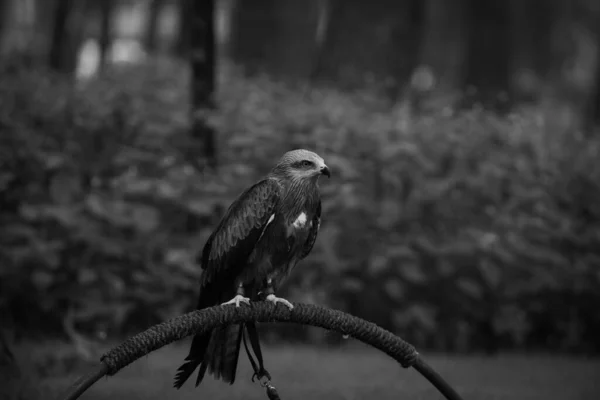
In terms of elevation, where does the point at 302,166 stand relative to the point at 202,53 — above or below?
below

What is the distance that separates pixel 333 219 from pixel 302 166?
162 inches

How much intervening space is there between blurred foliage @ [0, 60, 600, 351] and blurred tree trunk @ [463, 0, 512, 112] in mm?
7700

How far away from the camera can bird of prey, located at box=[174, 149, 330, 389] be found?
13.5ft

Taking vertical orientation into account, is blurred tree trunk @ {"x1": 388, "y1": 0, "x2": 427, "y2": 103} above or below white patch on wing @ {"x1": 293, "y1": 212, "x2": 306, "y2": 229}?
above

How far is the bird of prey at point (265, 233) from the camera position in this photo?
4.10 meters

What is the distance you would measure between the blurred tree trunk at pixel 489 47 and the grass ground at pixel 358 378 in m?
9.32

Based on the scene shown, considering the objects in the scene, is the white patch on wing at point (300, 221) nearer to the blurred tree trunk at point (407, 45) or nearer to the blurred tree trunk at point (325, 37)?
the blurred tree trunk at point (407, 45)

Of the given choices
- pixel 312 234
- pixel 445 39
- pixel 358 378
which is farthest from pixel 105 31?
pixel 445 39

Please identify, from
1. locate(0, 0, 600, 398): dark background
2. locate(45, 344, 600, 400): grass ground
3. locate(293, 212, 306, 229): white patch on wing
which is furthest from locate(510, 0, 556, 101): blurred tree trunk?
locate(293, 212, 306, 229): white patch on wing

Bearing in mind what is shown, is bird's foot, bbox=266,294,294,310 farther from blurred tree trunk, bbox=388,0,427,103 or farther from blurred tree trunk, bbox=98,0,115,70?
blurred tree trunk, bbox=98,0,115,70

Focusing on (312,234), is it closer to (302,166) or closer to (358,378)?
(302,166)

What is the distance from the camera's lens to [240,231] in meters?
4.09

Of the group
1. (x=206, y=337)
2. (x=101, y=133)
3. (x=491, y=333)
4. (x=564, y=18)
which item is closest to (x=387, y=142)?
(x=491, y=333)

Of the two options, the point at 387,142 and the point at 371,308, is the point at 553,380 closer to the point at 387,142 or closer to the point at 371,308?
the point at 371,308
